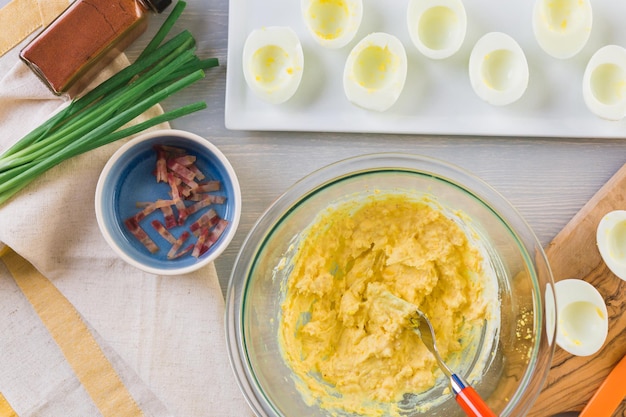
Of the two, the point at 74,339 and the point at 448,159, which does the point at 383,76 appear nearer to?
the point at 448,159

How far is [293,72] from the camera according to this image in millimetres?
1912

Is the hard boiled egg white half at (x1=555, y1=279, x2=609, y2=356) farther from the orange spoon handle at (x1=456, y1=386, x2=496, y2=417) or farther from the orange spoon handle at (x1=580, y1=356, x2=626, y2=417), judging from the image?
the orange spoon handle at (x1=456, y1=386, x2=496, y2=417)

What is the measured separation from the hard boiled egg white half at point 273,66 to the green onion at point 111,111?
124 millimetres

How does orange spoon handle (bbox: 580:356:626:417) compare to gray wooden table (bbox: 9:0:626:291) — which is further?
gray wooden table (bbox: 9:0:626:291)

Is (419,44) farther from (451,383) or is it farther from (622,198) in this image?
(451,383)

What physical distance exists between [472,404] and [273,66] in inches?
38.3

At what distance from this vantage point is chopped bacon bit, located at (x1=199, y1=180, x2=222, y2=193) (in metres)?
1.94

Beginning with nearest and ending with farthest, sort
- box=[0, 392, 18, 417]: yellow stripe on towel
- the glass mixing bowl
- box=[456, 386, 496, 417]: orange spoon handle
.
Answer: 1. box=[456, 386, 496, 417]: orange spoon handle
2. the glass mixing bowl
3. box=[0, 392, 18, 417]: yellow stripe on towel

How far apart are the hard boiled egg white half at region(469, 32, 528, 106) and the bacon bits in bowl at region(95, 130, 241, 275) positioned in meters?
0.67

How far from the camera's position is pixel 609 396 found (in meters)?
1.89

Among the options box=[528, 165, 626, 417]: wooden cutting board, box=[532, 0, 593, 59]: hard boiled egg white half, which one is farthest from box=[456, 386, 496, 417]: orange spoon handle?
box=[532, 0, 593, 59]: hard boiled egg white half

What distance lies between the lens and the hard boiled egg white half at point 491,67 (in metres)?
Answer: 1.91

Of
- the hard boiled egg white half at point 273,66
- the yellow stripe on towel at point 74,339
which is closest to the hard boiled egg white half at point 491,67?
the hard boiled egg white half at point 273,66

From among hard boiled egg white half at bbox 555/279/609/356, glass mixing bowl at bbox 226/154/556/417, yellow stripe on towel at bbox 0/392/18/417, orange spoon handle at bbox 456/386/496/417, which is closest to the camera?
orange spoon handle at bbox 456/386/496/417
